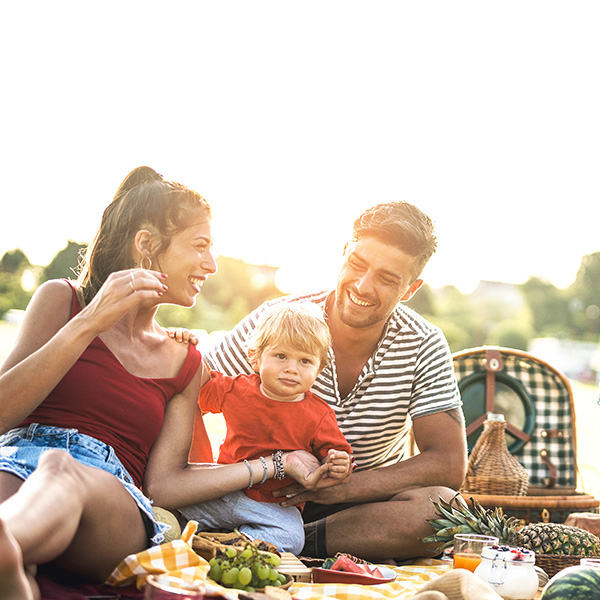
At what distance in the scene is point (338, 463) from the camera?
3.92 m

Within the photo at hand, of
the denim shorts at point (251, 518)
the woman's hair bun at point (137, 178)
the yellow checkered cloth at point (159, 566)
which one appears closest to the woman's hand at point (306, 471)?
the denim shorts at point (251, 518)

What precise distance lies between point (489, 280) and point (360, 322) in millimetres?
86098

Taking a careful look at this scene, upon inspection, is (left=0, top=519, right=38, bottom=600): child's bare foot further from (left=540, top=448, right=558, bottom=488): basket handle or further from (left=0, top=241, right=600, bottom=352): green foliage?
(left=0, top=241, right=600, bottom=352): green foliage

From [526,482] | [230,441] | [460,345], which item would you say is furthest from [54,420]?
[460,345]

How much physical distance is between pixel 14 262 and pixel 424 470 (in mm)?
43181

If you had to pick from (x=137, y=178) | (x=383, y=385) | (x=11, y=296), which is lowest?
(x=383, y=385)

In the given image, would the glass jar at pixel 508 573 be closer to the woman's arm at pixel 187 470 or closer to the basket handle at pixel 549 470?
the woman's arm at pixel 187 470

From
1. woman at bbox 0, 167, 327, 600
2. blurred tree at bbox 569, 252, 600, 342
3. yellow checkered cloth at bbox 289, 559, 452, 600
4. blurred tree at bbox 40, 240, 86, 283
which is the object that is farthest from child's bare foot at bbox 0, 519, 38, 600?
blurred tree at bbox 569, 252, 600, 342

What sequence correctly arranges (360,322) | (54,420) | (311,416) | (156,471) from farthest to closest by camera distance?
(360,322), (311,416), (156,471), (54,420)

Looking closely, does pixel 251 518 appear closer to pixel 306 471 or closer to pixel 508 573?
pixel 306 471

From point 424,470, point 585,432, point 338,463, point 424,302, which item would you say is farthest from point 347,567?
point 424,302

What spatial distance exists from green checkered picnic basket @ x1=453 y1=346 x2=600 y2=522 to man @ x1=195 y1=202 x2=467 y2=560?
6.16ft

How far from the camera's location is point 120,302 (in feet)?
10.0

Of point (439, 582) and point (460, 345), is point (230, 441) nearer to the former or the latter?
point (439, 582)
